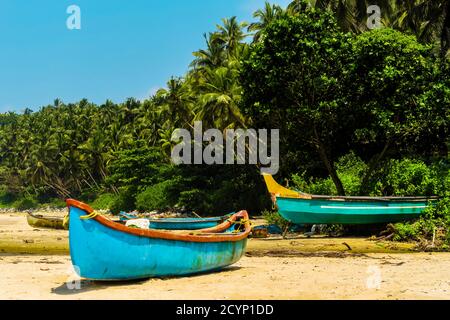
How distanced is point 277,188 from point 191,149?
968 inches

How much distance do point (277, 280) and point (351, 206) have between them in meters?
8.87

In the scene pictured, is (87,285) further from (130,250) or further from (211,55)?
(211,55)

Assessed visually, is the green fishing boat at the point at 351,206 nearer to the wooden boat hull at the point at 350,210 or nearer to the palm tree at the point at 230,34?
the wooden boat hull at the point at 350,210

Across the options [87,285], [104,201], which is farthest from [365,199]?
[104,201]

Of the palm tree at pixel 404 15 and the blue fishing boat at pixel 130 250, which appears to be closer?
the blue fishing boat at pixel 130 250

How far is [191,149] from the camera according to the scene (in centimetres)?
4356

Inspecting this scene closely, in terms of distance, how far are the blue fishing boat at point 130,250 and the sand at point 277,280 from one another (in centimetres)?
29

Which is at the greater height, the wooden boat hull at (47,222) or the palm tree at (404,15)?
the palm tree at (404,15)

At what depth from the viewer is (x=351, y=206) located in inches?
734

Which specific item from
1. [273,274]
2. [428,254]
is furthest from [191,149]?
[273,274]

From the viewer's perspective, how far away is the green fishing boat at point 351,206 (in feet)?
60.8

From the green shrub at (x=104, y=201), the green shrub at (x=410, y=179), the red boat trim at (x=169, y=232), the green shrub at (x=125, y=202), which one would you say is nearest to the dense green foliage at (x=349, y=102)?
the green shrub at (x=410, y=179)

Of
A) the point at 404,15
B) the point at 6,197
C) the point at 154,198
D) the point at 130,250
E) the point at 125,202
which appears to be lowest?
the point at 6,197
